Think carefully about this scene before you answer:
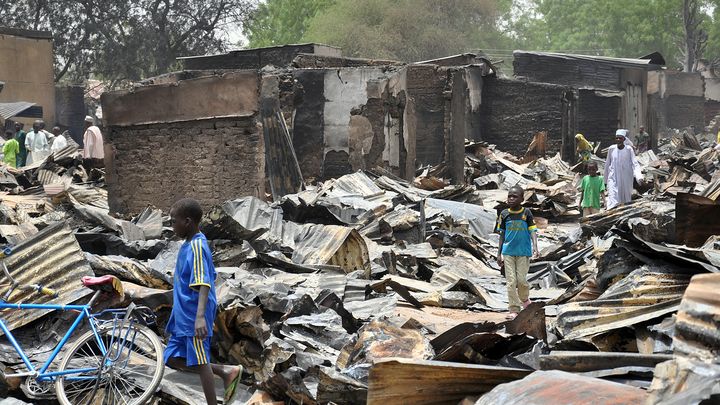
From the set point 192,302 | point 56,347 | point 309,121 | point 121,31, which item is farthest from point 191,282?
point 121,31

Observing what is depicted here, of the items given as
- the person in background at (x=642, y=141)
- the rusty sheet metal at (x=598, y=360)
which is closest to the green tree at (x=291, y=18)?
the person in background at (x=642, y=141)

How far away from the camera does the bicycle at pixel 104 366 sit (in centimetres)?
529

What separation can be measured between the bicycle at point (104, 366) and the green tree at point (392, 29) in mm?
48779

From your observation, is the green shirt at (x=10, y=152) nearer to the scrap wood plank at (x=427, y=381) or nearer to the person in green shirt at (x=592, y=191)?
the person in green shirt at (x=592, y=191)

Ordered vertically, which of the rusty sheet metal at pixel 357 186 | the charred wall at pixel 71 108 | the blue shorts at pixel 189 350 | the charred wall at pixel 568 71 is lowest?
the blue shorts at pixel 189 350

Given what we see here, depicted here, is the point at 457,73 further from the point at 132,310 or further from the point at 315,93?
the point at 132,310

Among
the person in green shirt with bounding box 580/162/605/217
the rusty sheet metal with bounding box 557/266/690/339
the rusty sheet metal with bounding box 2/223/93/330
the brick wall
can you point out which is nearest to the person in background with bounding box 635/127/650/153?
the person in green shirt with bounding box 580/162/605/217

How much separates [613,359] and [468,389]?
657 millimetres

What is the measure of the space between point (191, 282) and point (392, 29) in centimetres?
5213

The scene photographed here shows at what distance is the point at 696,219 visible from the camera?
670cm

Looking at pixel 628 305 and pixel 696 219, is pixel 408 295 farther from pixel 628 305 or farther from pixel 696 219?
pixel 628 305

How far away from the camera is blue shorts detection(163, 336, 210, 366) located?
4.98 m

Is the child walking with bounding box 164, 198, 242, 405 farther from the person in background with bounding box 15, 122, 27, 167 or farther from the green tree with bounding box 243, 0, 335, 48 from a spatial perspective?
the green tree with bounding box 243, 0, 335, 48

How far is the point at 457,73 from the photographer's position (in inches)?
911
